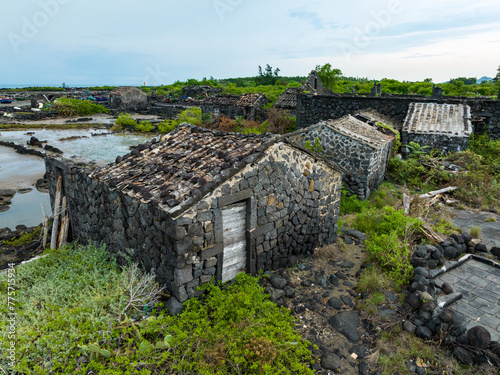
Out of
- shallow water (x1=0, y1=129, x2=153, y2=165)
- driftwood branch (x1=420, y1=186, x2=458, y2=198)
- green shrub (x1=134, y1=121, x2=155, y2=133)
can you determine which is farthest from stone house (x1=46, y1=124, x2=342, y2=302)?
green shrub (x1=134, y1=121, x2=155, y2=133)

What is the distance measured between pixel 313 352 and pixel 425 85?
165ft

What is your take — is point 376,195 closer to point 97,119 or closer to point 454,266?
point 454,266

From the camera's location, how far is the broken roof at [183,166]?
5730 mm

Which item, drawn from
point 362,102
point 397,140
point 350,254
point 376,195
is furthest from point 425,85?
point 350,254

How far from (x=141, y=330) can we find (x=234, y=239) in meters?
2.43

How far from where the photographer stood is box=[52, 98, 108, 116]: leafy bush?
154 ft

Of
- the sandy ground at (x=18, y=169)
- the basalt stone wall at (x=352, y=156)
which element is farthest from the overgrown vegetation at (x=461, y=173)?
the sandy ground at (x=18, y=169)

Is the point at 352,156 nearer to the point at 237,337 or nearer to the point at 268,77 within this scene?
the point at 237,337

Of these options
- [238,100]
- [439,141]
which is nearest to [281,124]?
[439,141]

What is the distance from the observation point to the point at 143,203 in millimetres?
5906

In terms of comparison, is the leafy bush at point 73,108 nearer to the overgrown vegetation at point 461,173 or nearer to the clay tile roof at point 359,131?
the clay tile roof at point 359,131

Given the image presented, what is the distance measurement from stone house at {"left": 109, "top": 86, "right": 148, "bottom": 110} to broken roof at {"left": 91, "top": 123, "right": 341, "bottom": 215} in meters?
51.5

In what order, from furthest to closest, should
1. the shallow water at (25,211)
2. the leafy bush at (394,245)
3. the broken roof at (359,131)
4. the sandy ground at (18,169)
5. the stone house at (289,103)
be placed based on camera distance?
the stone house at (289,103)
the sandy ground at (18,169)
the shallow water at (25,211)
the broken roof at (359,131)
the leafy bush at (394,245)

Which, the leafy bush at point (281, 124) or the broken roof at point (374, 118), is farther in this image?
the leafy bush at point (281, 124)
